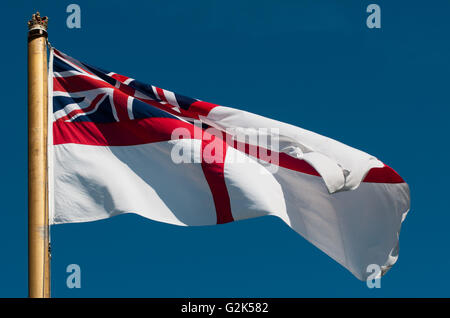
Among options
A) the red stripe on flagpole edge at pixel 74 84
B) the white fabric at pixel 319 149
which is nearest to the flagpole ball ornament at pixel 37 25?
the red stripe on flagpole edge at pixel 74 84

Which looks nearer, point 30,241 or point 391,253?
point 30,241

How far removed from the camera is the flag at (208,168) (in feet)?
36.3

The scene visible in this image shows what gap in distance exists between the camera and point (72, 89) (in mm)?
11688

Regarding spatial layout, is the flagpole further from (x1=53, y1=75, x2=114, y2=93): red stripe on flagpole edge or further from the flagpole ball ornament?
(x1=53, y1=75, x2=114, y2=93): red stripe on flagpole edge

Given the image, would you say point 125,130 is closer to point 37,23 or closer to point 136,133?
point 136,133

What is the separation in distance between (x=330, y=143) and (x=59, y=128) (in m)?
3.50

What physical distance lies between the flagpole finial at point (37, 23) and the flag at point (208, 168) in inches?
34.8

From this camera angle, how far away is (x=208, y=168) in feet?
37.1

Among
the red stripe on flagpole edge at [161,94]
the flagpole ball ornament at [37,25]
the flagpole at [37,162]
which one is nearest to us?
the flagpole at [37,162]

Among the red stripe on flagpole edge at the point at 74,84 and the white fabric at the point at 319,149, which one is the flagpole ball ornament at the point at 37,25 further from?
the white fabric at the point at 319,149
